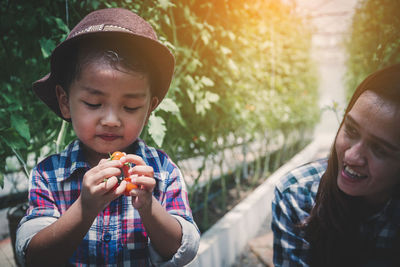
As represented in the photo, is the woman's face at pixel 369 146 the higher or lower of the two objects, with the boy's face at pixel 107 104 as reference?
lower

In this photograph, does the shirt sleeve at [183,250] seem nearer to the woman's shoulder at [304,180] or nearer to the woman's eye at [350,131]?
the woman's shoulder at [304,180]

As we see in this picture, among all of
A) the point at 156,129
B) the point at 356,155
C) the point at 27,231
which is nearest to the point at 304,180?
the point at 356,155

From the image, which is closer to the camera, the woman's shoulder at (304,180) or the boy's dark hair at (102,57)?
the boy's dark hair at (102,57)

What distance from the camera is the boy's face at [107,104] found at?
881mm

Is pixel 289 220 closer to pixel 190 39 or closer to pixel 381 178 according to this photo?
pixel 381 178

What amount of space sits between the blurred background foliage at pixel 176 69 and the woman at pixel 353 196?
804 millimetres

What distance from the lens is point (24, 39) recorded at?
1.62 meters

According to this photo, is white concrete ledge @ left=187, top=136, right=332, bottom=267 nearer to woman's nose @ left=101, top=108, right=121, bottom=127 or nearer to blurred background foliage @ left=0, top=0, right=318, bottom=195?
blurred background foliage @ left=0, top=0, right=318, bottom=195

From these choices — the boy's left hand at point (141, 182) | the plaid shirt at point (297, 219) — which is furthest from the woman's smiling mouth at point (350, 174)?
the boy's left hand at point (141, 182)

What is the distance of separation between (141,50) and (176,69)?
928mm

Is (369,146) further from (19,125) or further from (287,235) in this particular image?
(19,125)

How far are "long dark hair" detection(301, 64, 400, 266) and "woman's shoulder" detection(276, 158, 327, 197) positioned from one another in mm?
→ 86

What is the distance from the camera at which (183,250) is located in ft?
3.09

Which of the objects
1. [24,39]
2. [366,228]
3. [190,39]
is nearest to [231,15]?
[190,39]
